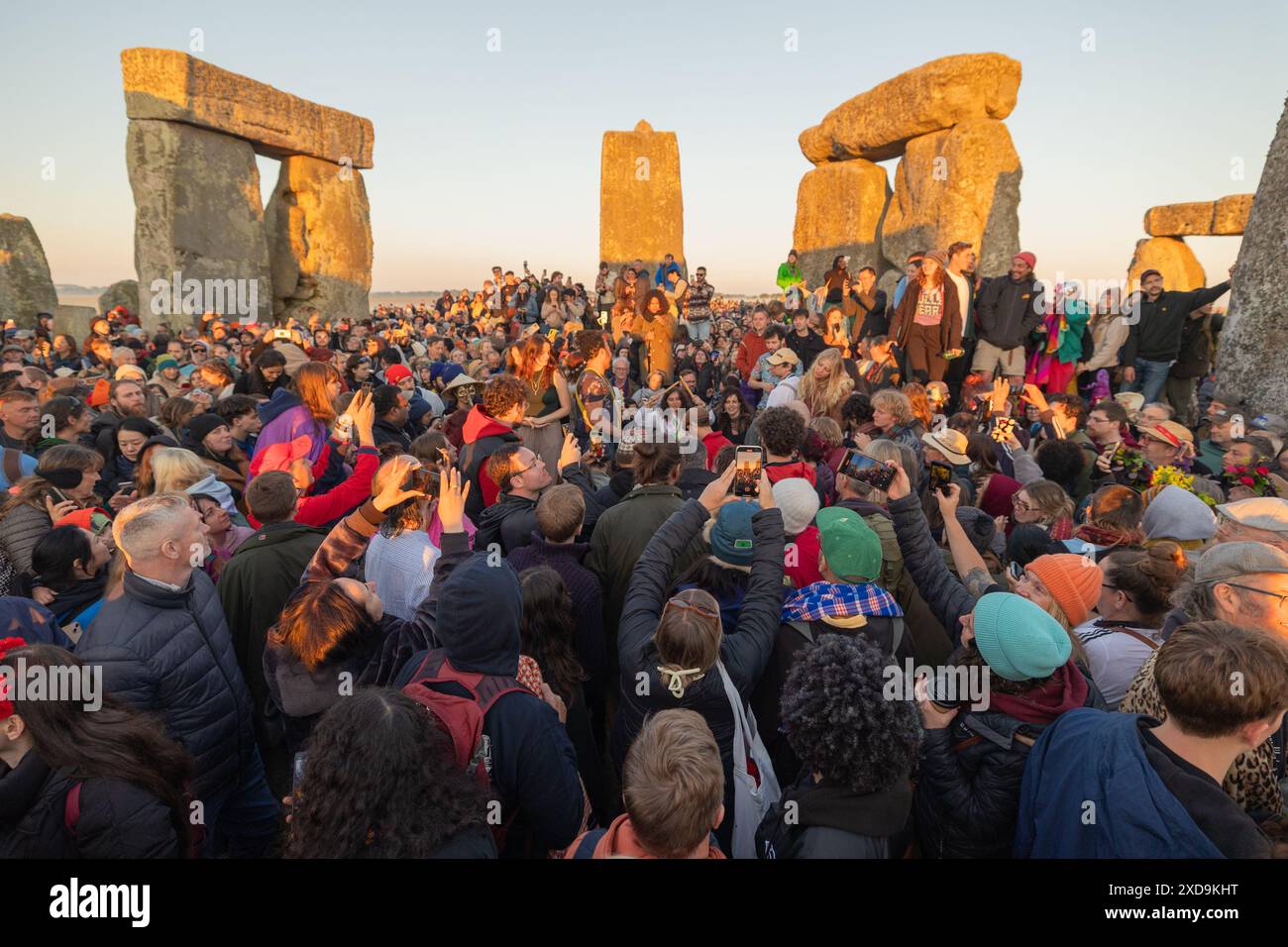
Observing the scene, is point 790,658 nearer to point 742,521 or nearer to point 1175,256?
point 742,521

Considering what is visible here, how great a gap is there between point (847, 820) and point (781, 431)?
2.49 metres

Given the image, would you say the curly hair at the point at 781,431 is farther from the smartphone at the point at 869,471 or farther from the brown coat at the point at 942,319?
the brown coat at the point at 942,319

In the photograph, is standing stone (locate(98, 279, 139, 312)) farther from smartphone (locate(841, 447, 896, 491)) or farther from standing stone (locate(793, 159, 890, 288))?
smartphone (locate(841, 447, 896, 491))

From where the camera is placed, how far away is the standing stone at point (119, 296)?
1758 cm

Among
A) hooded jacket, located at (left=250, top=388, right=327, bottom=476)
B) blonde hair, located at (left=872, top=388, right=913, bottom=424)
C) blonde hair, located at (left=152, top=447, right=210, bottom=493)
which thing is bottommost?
blonde hair, located at (left=152, top=447, right=210, bottom=493)

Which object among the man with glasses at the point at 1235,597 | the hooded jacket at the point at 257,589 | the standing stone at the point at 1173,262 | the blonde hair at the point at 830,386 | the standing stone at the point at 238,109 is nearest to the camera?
the man with glasses at the point at 1235,597

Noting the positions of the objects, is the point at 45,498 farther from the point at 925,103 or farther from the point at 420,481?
the point at 925,103

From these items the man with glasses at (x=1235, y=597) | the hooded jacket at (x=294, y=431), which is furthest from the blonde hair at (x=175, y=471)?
the man with glasses at (x=1235, y=597)

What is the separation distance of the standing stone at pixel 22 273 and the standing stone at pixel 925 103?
20383mm

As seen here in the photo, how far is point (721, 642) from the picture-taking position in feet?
8.22

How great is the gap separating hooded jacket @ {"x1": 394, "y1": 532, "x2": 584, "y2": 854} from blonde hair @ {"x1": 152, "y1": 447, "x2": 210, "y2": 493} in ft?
8.12

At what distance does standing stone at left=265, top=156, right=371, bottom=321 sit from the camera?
59.4 feet

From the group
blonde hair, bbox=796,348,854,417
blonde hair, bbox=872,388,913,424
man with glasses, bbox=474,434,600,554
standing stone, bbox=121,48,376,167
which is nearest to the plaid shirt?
man with glasses, bbox=474,434,600,554
